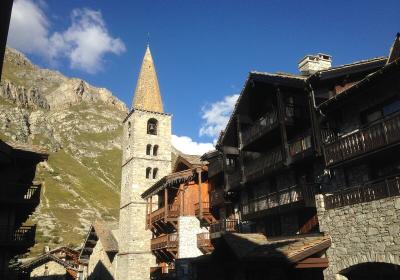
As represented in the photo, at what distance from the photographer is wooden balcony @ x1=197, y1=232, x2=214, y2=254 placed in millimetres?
28547

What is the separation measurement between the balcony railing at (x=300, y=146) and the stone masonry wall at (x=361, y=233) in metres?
2.98

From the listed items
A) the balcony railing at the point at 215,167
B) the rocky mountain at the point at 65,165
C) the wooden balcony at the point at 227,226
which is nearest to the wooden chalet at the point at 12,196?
the balcony railing at the point at 215,167

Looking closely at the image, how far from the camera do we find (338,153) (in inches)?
640

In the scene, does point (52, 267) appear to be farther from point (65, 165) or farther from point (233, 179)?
point (65, 165)

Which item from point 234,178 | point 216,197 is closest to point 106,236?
point 216,197

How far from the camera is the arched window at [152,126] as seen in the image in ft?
155

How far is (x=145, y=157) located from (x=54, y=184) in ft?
264

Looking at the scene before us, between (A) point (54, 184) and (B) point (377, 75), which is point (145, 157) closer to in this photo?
(B) point (377, 75)

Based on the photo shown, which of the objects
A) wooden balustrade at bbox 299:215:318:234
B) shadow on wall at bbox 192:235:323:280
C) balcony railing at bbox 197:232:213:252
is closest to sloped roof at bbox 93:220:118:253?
balcony railing at bbox 197:232:213:252

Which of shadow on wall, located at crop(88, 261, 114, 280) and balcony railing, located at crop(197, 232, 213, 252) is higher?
balcony railing, located at crop(197, 232, 213, 252)

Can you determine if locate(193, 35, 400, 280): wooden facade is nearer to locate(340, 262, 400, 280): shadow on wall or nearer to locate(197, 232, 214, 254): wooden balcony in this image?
locate(340, 262, 400, 280): shadow on wall

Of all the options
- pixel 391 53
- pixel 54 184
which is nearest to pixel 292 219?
pixel 391 53

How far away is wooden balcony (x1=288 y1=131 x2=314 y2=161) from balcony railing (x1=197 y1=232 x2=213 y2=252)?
11915 mm

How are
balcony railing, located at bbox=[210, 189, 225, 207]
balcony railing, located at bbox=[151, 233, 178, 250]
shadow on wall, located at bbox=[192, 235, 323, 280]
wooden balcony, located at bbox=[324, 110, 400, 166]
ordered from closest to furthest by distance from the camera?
wooden balcony, located at bbox=[324, 110, 400, 166], shadow on wall, located at bbox=[192, 235, 323, 280], balcony railing, located at bbox=[210, 189, 225, 207], balcony railing, located at bbox=[151, 233, 178, 250]
